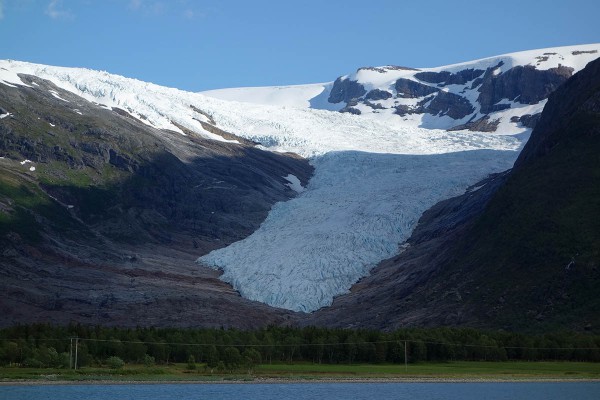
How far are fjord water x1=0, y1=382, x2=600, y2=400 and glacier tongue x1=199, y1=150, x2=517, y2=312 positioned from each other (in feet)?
159

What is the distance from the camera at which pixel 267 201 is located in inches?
6191

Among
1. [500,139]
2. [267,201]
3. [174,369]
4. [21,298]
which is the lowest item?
[174,369]

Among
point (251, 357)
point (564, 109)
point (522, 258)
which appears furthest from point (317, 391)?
point (564, 109)

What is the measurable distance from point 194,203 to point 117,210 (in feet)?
52.4

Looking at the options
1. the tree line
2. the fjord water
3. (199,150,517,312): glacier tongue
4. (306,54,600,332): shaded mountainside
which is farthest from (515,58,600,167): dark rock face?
the fjord water

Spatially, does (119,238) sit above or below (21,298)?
above

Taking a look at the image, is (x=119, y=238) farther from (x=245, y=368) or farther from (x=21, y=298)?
(x=245, y=368)

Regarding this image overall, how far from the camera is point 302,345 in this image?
74.7 meters

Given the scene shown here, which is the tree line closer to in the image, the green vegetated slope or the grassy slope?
the grassy slope

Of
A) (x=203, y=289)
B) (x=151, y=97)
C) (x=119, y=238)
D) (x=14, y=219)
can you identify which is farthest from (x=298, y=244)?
(x=151, y=97)

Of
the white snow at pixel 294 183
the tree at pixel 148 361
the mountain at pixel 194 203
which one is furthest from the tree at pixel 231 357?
the white snow at pixel 294 183

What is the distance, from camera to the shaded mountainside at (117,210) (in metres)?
105

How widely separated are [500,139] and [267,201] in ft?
181

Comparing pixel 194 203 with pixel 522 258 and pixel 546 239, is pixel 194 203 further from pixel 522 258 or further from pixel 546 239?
pixel 546 239
